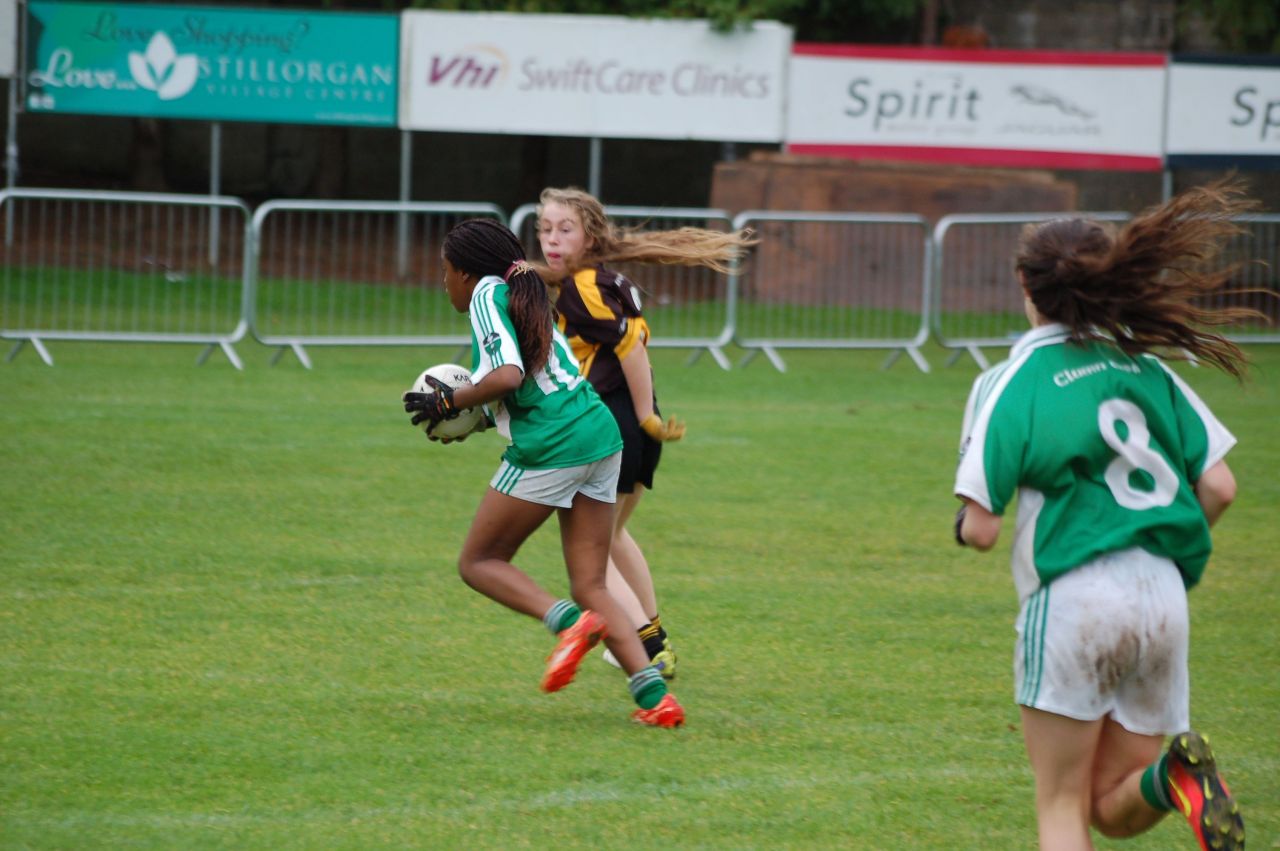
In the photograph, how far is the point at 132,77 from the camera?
689 inches

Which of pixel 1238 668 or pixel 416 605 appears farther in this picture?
pixel 416 605

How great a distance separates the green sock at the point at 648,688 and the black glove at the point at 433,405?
110cm

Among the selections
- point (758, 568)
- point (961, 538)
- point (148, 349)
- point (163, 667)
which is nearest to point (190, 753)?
point (163, 667)

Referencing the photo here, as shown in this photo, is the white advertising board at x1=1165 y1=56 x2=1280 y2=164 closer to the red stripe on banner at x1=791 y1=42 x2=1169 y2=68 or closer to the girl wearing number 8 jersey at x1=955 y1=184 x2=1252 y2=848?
the red stripe on banner at x1=791 y1=42 x2=1169 y2=68

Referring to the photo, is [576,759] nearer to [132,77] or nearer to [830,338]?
[830,338]

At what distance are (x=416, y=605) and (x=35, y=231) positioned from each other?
13.4 meters

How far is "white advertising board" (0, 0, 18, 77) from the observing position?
658 inches

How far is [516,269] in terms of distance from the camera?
5309 millimetres

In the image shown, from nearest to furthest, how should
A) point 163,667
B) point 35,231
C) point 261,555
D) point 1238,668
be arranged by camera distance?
point 163,667
point 1238,668
point 261,555
point 35,231

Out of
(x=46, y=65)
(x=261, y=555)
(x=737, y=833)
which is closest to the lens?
(x=737, y=833)

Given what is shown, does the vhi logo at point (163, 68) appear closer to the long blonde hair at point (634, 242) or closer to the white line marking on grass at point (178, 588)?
the white line marking on grass at point (178, 588)

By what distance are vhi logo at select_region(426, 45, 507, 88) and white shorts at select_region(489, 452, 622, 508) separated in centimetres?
1276

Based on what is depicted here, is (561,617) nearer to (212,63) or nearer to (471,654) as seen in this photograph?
(471,654)

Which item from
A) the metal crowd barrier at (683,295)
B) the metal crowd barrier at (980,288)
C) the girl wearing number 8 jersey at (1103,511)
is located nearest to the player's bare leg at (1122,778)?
the girl wearing number 8 jersey at (1103,511)
